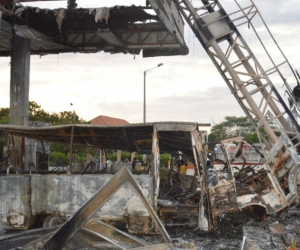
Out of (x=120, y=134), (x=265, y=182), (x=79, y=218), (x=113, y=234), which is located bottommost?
(x=113, y=234)

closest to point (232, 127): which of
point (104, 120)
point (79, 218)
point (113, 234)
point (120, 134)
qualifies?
point (104, 120)

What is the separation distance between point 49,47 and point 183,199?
1283cm

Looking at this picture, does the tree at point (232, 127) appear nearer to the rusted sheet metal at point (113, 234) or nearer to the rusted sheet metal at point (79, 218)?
the rusted sheet metal at point (113, 234)

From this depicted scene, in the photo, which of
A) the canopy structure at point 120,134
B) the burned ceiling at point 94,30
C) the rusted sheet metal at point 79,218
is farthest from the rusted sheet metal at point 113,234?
the burned ceiling at point 94,30

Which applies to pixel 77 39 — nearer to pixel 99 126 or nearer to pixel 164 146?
pixel 164 146

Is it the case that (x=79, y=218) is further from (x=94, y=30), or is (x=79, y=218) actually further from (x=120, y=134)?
(x=94, y=30)

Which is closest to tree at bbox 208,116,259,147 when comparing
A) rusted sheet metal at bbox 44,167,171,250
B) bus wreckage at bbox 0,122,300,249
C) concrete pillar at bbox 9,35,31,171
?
concrete pillar at bbox 9,35,31,171

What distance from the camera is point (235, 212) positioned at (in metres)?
9.70

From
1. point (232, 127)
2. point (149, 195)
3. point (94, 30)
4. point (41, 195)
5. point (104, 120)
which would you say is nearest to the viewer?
point (149, 195)

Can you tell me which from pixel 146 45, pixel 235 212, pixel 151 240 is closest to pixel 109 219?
pixel 151 240

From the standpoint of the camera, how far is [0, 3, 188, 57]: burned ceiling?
17703mm

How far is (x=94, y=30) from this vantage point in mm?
19219

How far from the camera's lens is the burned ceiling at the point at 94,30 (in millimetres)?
17703

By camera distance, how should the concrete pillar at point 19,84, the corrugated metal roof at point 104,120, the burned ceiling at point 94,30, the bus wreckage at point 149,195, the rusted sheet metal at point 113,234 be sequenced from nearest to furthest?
1. the rusted sheet metal at point 113,234
2. the bus wreckage at point 149,195
3. the burned ceiling at point 94,30
4. the concrete pillar at point 19,84
5. the corrugated metal roof at point 104,120
